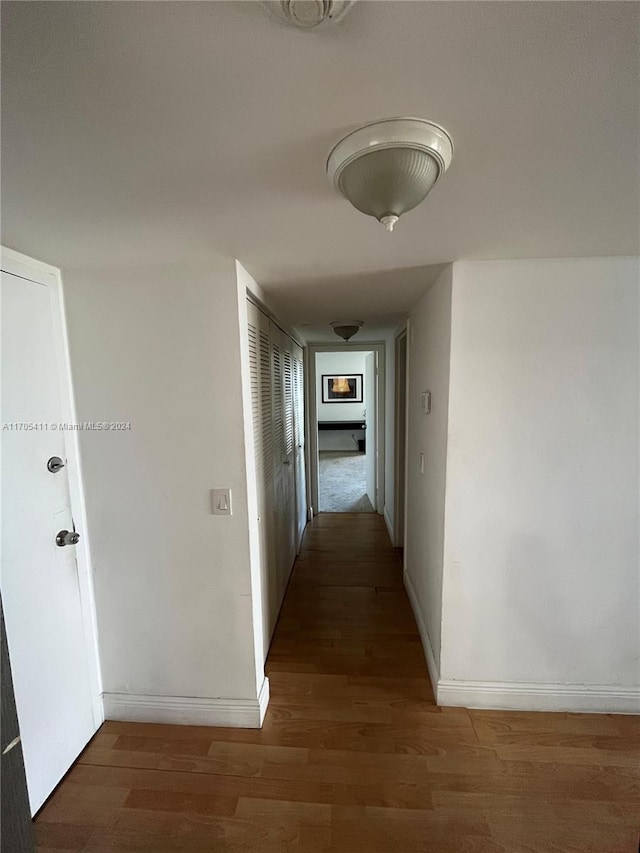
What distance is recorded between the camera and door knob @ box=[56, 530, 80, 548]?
4.81 feet

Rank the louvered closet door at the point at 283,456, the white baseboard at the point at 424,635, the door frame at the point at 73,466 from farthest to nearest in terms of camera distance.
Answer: the louvered closet door at the point at 283,456, the white baseboard at the point at 424,635, the door frame at the point at 73,466

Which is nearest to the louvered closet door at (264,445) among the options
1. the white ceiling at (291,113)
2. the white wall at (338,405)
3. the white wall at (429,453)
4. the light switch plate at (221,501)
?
the light switch plate at (221,501)

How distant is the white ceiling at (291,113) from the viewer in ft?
1.73

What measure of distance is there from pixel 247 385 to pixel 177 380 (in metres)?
0.30

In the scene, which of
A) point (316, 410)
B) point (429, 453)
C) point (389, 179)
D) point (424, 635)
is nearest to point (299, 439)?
point (316, 410)

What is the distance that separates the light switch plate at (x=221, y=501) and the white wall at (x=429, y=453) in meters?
1.01

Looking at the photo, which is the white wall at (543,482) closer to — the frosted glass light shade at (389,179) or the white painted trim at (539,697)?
the white painted trim at (539,697)

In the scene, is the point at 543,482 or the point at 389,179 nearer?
the point at 389,179

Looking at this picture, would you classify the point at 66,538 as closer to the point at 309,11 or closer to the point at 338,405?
the point at 309,11

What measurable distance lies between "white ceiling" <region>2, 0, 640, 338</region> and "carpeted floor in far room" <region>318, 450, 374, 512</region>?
3907 millimetres

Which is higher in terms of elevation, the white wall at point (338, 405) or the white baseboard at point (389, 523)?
the white wall at point (338, 405)

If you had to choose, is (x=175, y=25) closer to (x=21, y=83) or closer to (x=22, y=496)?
(x=21, y=83)

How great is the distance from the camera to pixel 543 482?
161 centimetres

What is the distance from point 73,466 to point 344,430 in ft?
22.3
